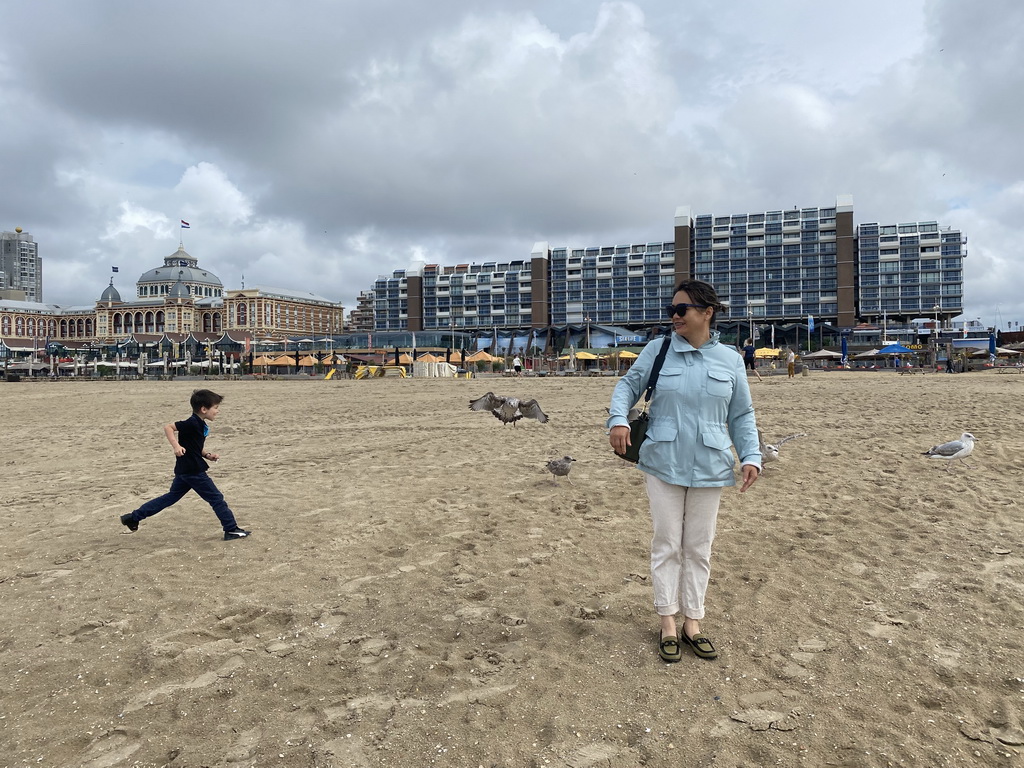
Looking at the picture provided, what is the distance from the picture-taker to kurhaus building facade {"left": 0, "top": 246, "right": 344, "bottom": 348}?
406 feet

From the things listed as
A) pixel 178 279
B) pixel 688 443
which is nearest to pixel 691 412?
pixel 688 443

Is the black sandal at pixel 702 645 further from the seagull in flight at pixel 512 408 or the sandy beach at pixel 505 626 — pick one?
the seagull in flight at pixel 512 408

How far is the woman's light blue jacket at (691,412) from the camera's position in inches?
123

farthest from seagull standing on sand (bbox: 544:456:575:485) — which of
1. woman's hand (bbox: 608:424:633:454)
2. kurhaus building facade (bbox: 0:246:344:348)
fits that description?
kurhaus building facade (bbox: 0:246:344:348)

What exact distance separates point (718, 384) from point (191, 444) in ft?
14.8

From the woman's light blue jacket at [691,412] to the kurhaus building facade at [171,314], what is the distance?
12077 centimetres

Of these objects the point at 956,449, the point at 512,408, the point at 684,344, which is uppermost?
the point at 684,344

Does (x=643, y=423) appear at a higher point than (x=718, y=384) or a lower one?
lower

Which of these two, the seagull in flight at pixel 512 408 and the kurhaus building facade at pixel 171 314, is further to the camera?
the kurhaus building facade at pixel 171 314

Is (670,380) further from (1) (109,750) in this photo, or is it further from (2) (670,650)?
(1) (109,750)

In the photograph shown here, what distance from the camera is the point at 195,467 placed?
5383 mm

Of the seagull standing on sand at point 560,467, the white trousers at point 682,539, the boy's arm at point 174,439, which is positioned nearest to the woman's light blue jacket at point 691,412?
the white trousers at point 682,539

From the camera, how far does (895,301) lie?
331 feet

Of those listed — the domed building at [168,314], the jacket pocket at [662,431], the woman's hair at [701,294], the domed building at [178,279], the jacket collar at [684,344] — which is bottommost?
the jacket pocket at [662,431]
